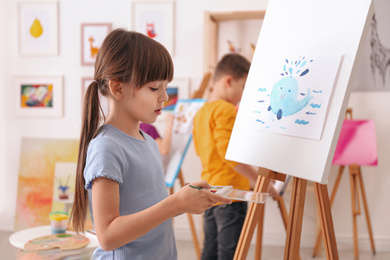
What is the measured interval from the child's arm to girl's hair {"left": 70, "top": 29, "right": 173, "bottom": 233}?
0.55 ft

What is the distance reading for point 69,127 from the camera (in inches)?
154

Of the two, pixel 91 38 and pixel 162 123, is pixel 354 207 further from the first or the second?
pixel 91 38

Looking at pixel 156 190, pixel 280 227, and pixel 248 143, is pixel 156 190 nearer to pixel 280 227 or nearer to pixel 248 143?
pixel 248 143

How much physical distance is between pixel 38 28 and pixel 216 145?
2622 millimetres

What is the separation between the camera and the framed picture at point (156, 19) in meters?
3.69

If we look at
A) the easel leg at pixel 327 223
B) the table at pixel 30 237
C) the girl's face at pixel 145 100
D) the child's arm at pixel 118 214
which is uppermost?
the girl's face at pixel 145 100

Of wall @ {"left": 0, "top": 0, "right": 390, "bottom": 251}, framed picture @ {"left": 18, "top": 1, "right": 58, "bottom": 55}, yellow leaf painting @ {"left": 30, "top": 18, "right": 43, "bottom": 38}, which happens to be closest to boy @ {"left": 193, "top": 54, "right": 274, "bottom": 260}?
wall @ {"left": 0, "top": 0, "right": 390, "bottom": 251}

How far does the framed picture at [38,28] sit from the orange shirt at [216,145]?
234 centimetres

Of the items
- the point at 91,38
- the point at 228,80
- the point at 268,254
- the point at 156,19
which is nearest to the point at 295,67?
the point at 228,80

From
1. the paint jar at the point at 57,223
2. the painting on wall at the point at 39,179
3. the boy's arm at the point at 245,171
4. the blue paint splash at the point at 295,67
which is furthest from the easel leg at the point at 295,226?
the painting on wall at the point at 39,179

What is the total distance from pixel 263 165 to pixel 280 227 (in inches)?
92.3

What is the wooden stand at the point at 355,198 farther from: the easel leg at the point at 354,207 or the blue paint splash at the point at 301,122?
the blue paint splash at the point at 301,122

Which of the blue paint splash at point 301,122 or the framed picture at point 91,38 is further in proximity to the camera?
the framed picture at point 91,38

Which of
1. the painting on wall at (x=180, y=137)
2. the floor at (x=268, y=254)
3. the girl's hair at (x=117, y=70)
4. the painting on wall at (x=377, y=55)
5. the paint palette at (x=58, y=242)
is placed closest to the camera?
the girl's hair at (x=117, y=70)
